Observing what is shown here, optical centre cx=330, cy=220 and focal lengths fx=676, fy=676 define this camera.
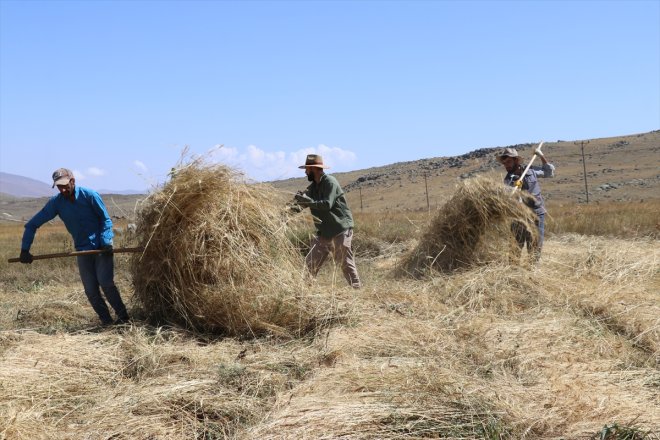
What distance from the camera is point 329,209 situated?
21.0 feet

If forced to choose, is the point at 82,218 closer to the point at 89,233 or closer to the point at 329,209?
the point at 89,233

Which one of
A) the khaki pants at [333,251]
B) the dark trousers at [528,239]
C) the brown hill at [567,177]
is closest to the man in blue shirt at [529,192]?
the dark trousers at [528,239]

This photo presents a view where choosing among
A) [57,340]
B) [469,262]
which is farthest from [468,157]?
[57,340]

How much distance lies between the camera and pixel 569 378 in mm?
3930

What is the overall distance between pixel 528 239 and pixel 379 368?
3948 mm

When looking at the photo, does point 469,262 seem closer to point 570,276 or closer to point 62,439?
point 570,276

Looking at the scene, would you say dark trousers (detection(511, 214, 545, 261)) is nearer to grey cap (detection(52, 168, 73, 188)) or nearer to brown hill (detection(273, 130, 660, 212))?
grey cap (detection(52, 168, 73, 188))

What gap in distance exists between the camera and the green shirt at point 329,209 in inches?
252

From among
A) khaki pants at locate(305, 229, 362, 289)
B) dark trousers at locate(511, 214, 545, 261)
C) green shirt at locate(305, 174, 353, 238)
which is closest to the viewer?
green shirt at locate(305, 174, 353, 238)

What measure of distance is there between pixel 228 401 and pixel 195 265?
195 centimetres

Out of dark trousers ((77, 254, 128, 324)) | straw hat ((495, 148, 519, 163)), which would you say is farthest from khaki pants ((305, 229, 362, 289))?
straw hat ((495, 148, 519, 163))

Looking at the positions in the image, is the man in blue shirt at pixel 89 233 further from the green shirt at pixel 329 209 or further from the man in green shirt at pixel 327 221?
the green shirt at pixel 329 209

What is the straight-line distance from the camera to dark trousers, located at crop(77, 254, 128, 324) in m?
5.89

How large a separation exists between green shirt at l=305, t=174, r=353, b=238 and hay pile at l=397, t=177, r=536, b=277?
4.34 feet
